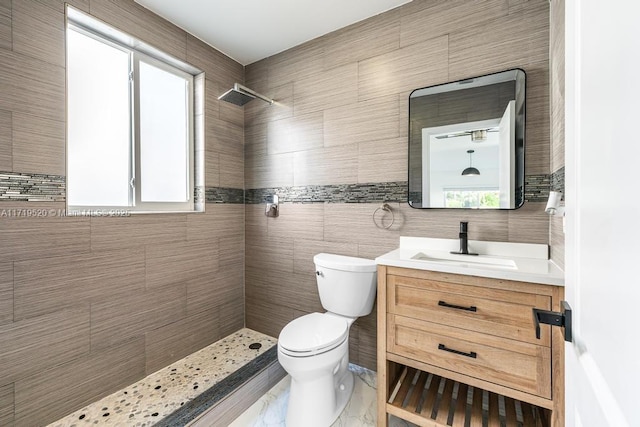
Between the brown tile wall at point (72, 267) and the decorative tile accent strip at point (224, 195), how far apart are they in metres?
0.08

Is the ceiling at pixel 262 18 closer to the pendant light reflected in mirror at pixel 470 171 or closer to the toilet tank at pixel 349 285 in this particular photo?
the pendant light reflected in mirror at pixel 470 171

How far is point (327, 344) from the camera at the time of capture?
1.42 m

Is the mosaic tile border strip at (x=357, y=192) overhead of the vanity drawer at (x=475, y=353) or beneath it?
overhead

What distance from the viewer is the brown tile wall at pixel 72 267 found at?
1.32 m

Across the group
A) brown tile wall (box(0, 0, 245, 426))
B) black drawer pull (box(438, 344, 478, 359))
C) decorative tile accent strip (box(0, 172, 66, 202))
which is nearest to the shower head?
brown tile wall (box(0, 0, 245, 426))

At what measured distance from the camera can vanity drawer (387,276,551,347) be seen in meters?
1.08

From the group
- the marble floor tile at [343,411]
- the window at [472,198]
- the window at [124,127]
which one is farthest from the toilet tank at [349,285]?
the window at [124,127]

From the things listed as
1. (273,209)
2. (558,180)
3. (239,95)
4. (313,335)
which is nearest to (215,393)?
(313,335)

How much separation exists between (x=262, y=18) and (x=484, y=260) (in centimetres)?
204

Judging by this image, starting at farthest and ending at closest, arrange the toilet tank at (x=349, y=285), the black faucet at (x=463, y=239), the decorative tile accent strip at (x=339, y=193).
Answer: the decorative tile accent strip at (x=339, y=193) < the toilet tank at (x=349, y=285) < the black faucet at (x=463, y=239)

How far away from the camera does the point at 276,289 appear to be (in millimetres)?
2303

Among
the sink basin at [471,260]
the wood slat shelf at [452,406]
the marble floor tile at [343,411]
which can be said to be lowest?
the marble floor tile at [343,411]

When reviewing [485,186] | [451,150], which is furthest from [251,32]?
[485,186]
